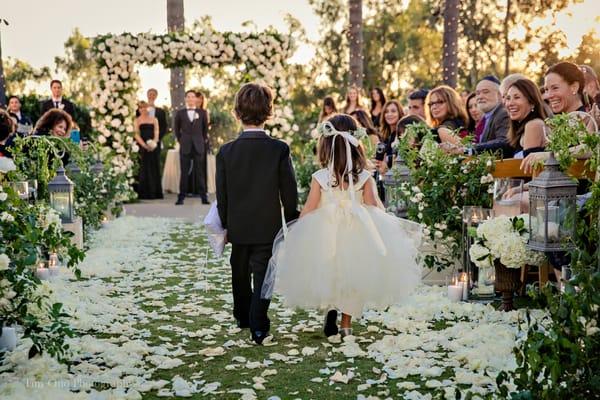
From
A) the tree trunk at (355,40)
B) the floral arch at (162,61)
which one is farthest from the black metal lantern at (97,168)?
the tree trunk at (355,40)

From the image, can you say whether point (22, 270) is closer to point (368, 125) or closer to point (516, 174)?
point (516, 174)

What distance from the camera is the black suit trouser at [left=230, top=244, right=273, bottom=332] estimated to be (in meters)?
5.34

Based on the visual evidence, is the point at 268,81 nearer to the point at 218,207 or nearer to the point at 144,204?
the point at 144,204

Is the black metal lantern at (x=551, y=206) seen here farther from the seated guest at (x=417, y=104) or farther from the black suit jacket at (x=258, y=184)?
the seated guest at (x=417, y=104)

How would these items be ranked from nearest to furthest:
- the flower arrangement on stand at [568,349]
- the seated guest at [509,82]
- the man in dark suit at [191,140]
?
1. the flower arrangement on stand at [568,349]
2. the seated guest at [509,82]
3. the man in dark suit at [191,140]

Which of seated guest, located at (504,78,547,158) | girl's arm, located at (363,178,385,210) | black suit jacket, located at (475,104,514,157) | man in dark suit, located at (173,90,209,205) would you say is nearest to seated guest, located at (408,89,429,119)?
black suit jacket, located at (475,104,514,157)

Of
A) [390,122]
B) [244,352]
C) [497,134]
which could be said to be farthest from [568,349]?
[390,122]

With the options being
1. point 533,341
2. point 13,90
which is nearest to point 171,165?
point 533,341

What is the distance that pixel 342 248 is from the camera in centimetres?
519

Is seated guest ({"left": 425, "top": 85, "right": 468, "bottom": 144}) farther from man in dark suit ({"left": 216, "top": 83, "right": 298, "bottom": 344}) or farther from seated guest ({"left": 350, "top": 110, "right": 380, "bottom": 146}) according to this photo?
man in dark suit ({"left": 216, "top": 83, "right": 298, "bottom": 344})

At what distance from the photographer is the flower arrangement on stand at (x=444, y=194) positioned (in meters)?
6.59

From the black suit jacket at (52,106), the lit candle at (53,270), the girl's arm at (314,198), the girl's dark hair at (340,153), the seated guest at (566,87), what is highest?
the black suit jacket at (52,106)

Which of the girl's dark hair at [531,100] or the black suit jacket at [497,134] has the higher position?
the girl's dark hair at [531,100]

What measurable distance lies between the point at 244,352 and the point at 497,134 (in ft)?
10.6
